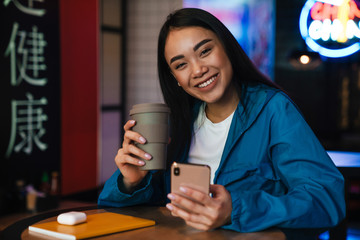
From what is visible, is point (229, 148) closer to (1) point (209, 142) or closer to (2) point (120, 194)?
(1) point (209, 142)

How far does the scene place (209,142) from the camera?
166cm

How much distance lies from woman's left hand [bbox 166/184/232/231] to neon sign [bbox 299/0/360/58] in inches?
124

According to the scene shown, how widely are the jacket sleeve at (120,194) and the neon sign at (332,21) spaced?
294 cm

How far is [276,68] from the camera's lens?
4.99 meters

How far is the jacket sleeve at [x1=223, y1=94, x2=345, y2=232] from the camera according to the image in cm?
113

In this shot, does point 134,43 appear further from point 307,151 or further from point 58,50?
point 307,151

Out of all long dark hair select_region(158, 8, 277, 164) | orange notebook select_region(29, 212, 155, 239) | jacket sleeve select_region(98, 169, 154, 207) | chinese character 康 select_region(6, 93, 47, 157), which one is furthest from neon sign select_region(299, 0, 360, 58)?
orange notebook select_region(29, 212, 155, 239)

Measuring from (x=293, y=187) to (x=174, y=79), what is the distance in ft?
2.33

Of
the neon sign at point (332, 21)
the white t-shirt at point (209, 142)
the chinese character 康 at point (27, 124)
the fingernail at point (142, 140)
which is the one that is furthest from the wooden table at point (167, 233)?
the neon sign at point (332, 21)

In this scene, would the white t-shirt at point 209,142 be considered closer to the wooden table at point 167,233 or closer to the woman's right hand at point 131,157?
the woman's right hand at point 131,157

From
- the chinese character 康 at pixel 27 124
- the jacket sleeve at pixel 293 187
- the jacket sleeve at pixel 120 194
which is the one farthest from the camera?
the chinese character 康 at pixel 27 124

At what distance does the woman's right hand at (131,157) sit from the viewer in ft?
3.89

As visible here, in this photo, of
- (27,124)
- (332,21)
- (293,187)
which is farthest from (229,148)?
(27,124)

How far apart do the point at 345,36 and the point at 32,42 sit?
9.61ft
